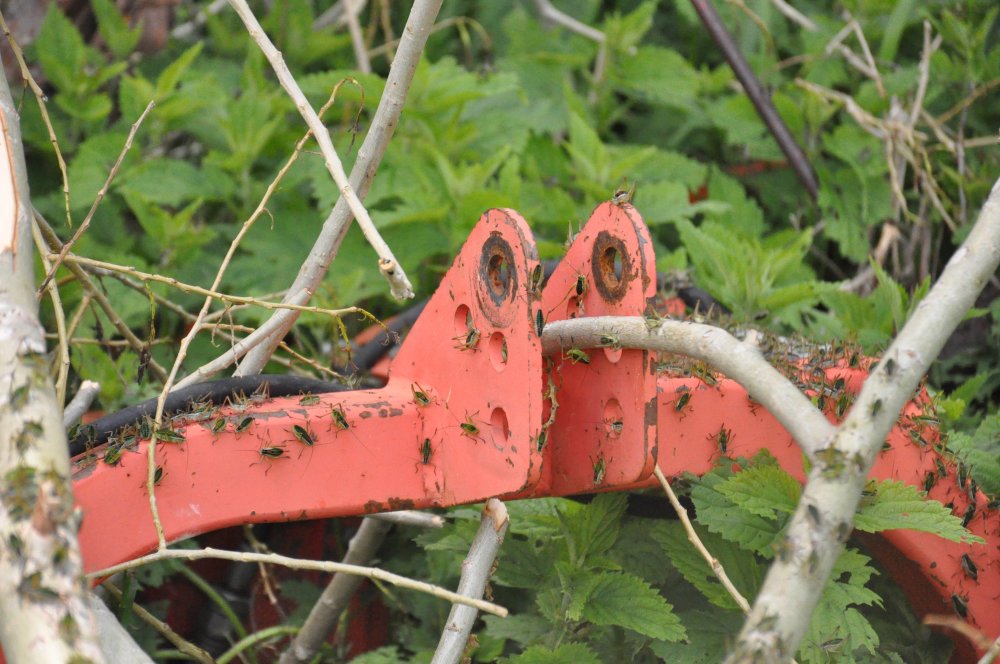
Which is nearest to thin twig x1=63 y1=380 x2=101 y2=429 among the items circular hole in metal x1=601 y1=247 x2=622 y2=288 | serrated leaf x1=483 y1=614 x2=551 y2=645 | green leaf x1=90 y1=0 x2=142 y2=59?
serrated leaf x1=483 y1=614 x2=551 y2=645

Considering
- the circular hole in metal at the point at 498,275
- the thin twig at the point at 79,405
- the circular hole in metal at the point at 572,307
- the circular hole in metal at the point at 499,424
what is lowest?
the thin twig at the point at 79,405

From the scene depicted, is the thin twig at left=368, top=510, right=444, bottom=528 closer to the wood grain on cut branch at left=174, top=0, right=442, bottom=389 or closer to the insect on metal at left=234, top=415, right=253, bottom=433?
the wood grain on cut branch at left=174, top=0, right=442, bottom=389

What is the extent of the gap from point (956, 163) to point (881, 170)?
1.06 ft

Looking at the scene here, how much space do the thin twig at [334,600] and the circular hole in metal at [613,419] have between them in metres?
0.75

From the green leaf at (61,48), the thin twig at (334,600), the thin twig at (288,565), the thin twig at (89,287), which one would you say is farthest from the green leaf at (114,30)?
the thin twig at (288,565)

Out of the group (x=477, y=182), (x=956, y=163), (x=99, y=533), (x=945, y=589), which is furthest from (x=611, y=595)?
(x=956, y=163)

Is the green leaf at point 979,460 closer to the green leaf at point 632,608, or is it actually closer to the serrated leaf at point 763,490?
the serrated leaf at point 763,490

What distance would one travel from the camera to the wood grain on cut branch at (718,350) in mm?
1490

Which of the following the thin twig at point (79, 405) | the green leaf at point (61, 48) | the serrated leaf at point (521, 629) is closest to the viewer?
the thin twig at point (79, 405)

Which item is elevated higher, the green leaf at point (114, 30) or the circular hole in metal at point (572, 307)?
the green leaf at point (114, 30)

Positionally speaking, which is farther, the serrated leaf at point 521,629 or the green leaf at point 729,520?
the serrated leaf at point 521,629

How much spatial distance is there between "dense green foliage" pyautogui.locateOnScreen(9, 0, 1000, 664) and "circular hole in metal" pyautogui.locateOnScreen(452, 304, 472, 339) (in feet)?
1.46

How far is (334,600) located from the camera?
2398mm

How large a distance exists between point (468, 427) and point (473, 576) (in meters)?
0.25
